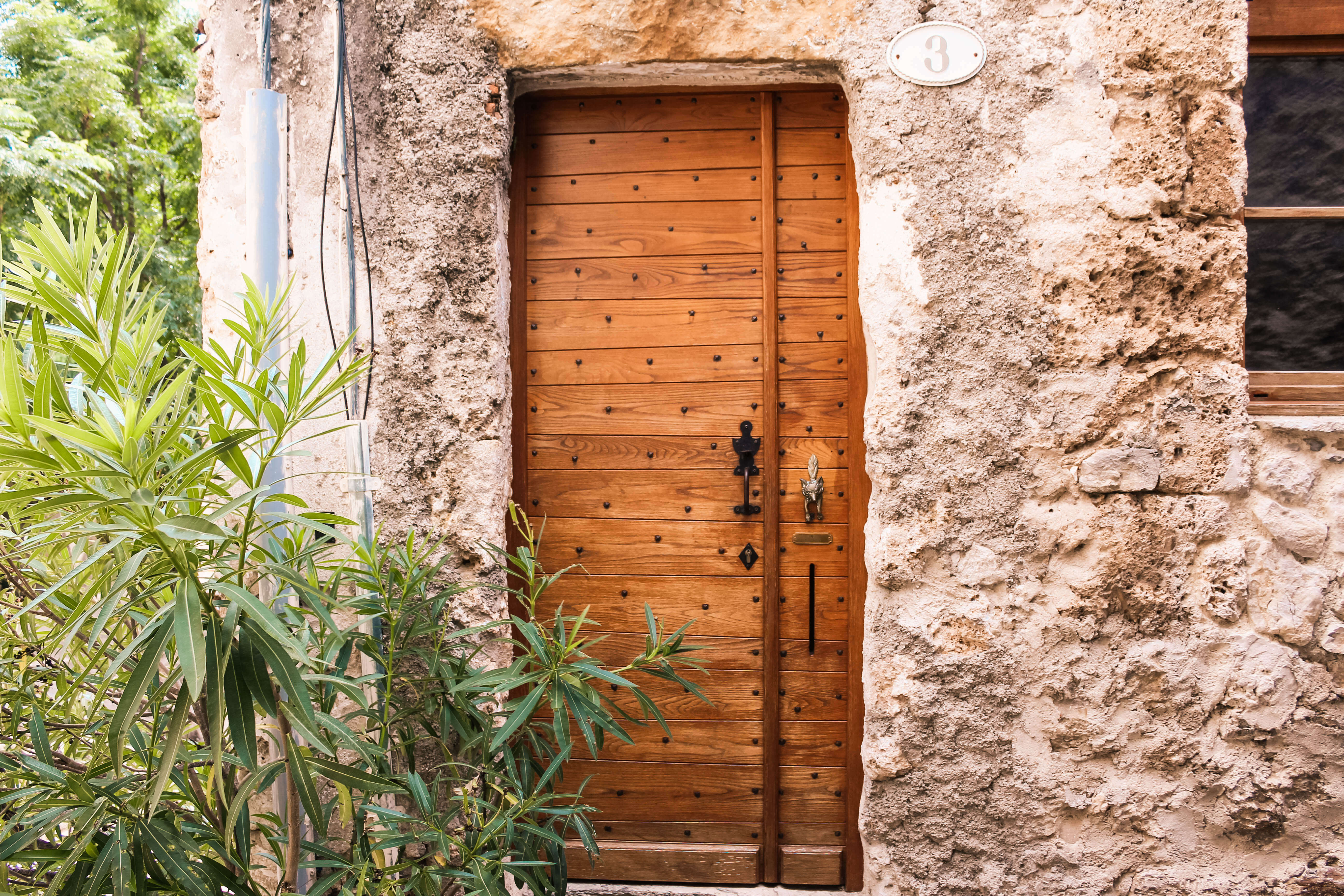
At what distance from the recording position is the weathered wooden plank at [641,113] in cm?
210

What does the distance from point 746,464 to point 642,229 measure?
0.77 m

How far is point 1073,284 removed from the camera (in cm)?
183

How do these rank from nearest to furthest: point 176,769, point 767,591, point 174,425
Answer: point 174,425, point 176,769, point 767,591

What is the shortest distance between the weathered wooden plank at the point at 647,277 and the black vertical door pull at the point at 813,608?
2.74ft

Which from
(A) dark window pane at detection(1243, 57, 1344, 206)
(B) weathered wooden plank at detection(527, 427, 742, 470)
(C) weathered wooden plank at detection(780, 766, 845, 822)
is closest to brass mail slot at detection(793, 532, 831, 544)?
(B) weathered wooden plank at detection(527, 427, 742, 470)

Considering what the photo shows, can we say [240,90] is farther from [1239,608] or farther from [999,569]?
[1239,608]

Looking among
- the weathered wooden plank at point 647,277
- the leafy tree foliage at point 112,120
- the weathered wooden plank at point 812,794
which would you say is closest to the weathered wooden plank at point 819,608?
the weathered wooden plank at point 812,794

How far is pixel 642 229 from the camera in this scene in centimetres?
213

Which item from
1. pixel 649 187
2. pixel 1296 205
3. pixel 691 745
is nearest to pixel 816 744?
pixel 691 745

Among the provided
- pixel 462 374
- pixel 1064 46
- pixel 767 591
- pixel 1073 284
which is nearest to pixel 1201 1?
pixel 1064 46

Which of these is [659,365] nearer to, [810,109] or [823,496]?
[823,496]

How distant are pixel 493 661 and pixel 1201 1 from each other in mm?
2528

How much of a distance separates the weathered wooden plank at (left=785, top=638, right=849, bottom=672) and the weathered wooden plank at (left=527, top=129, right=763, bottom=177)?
1.43 metres

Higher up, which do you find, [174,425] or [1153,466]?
[174,425]
